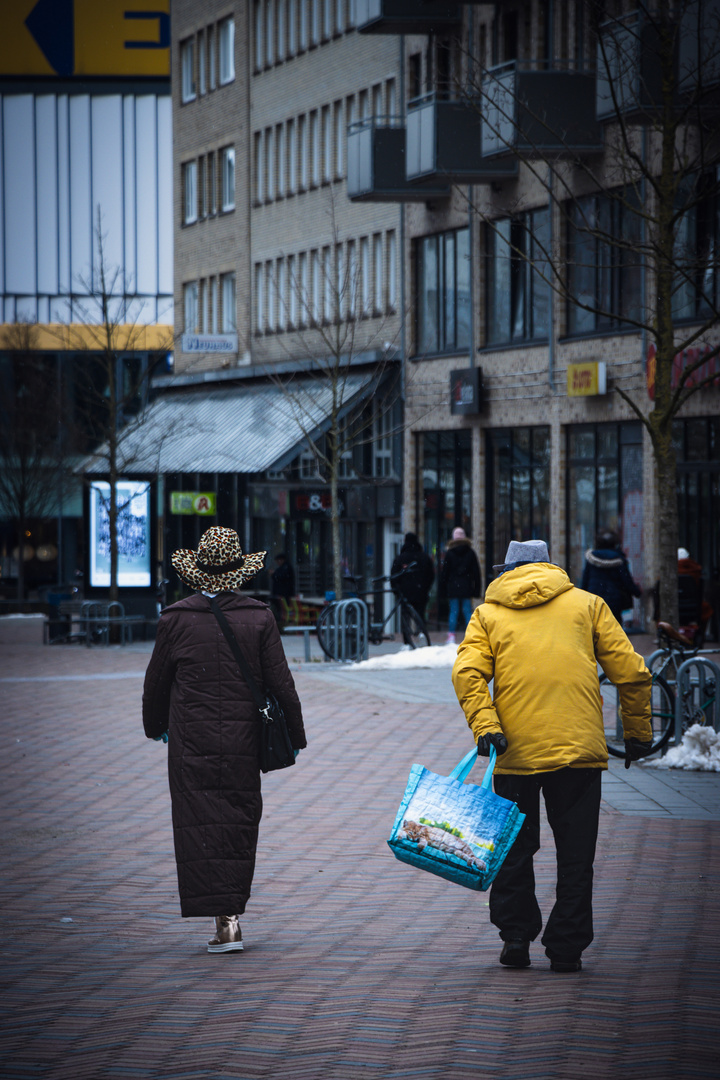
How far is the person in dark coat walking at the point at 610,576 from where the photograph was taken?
52.9ft

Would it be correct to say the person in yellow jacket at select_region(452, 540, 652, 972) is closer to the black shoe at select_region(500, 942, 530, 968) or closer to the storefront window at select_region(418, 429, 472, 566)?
the black shoe at select_region(500, 942, 530, 968)

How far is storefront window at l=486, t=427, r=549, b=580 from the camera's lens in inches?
1017

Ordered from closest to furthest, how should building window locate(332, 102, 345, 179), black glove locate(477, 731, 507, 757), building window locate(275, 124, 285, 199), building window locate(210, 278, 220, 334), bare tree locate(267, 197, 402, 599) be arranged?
1. black glove locate(477, 731, 507, 757)
2. bare tree locate(267, 197, 402, 599)
3. building window locate(332, 102, 345, 179)
4. building window locate(275, 124, 285, 199)
5. building window locate(210, 278, 220, 334)

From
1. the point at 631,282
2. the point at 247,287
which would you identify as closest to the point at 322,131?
the point at 247,287

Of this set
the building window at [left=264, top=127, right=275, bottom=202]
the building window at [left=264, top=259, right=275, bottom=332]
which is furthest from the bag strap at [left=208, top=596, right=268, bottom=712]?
the building window at [left=264, top=127, right=275, bottom=202]

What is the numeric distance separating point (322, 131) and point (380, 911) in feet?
91.8

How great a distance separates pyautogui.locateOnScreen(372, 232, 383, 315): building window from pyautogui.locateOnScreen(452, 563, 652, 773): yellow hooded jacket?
25.7 m

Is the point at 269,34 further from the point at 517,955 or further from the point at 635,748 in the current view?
the point at 517,955

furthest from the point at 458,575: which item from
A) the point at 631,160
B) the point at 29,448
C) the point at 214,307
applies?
the point at 29,448

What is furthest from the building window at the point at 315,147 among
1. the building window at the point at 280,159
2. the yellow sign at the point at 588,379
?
the yellow sign at the point at 588,379

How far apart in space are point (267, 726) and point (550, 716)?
1217mm

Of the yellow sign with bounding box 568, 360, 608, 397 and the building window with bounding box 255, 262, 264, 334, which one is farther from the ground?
the building window with bounding box 255, 262, 264, 334

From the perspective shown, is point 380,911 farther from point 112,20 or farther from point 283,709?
point 112,20

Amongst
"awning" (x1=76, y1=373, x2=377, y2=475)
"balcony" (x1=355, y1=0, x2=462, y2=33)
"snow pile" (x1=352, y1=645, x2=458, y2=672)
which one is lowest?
"snow pile" (x1=352, y1=645, x2=458, y2=672)
